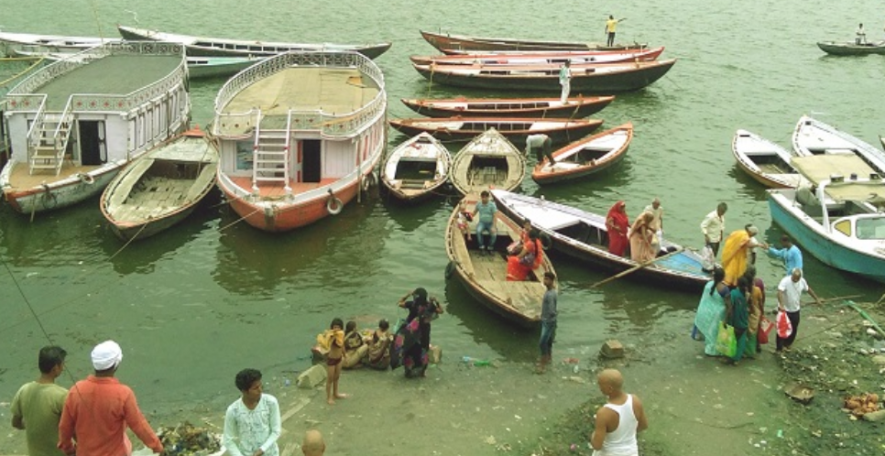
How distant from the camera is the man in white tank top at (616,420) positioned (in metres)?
8.37

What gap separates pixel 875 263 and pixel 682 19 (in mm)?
41810

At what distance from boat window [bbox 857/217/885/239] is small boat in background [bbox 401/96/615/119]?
13173 mm

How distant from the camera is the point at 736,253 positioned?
1689cm

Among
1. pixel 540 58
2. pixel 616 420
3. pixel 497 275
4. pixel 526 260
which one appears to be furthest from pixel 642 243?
pixel 540 58

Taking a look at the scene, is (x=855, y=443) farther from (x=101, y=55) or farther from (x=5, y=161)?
(x=101, y=55)

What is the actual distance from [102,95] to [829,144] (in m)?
21.8

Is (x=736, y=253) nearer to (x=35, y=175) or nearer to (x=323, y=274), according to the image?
(x=323, y=274)

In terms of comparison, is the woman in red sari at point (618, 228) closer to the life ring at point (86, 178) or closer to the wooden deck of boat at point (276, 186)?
the wooden deck of boat at point (276, 186)

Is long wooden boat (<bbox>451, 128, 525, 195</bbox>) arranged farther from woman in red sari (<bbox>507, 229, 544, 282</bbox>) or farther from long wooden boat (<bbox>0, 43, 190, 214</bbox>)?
long wooden boat (<bbox>0, 43, 190, 214</bbox>)

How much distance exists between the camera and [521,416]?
13.6m

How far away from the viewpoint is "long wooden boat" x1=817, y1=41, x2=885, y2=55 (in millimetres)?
46812

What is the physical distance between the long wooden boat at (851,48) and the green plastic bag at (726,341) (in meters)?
37.1

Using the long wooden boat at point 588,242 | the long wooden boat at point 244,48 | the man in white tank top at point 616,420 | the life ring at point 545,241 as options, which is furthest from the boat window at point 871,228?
the long wooden boat at point 244,48

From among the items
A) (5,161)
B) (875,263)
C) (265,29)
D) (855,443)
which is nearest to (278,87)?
(5,161)
